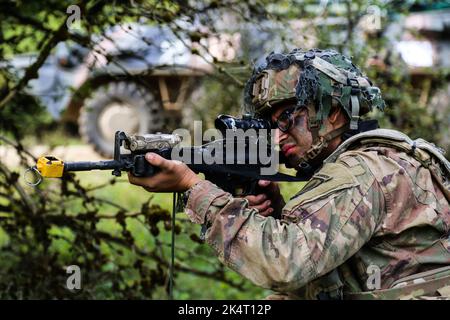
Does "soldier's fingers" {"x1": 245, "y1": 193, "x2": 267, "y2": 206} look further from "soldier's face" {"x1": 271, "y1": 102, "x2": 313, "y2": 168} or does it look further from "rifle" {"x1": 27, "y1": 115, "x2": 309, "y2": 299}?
"soldier's face" {"x1": 271, "y1": 102, "x2": 313, "y2": 168}

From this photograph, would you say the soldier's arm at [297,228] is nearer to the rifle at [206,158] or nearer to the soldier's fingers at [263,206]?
the rifle at [206,158]

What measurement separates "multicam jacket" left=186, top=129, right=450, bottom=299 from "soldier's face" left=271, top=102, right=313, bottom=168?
0.19m

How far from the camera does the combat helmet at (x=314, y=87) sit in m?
2.81

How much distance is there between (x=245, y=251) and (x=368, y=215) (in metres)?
0.44

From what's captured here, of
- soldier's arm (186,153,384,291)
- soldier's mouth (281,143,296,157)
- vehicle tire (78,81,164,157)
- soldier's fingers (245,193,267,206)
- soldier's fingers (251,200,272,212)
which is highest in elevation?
vehicle tire (78,81,164,157)

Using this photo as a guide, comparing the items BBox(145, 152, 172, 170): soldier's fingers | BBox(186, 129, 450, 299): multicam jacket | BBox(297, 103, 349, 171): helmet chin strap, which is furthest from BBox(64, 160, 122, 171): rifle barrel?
BBox(297, 103, 349, 171): helmet chin strap

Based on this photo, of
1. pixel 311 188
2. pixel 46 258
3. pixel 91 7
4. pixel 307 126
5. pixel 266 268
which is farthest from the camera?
pixel 46 258

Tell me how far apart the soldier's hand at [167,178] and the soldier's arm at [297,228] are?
0.05 meters

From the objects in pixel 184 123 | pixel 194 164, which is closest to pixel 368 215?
pixel 194 164

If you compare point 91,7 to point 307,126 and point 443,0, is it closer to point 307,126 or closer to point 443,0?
point 307,126

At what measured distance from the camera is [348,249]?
2.47 metres

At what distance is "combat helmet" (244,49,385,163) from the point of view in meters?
2.81

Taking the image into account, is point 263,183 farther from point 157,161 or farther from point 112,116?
point 112,116

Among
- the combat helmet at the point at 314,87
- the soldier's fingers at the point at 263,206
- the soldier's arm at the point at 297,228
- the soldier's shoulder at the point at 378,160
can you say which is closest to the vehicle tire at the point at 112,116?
the soldier's fingers at the point at 263,206
